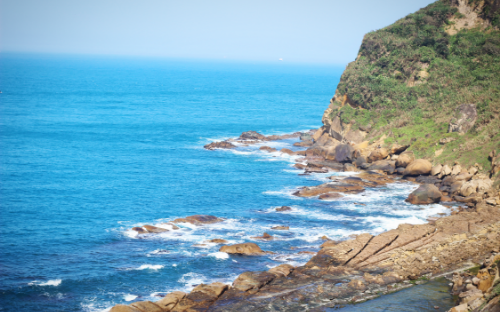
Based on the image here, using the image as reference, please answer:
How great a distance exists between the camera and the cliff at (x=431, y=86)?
6688 cm

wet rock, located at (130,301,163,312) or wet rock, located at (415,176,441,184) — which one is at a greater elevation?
wet rock, located at (415,176,441,184)

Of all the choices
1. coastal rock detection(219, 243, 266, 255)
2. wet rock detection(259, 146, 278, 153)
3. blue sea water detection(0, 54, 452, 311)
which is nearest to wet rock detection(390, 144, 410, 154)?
blue sea water detection(0, 54, 452, 311)

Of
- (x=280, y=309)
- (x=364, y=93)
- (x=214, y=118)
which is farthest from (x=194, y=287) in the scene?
(x=214, y=118)

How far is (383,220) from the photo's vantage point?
5044 centimetres

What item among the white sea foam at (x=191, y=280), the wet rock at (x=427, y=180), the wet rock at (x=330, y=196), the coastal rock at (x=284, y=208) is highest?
the wet rock at (x=427, y=180)

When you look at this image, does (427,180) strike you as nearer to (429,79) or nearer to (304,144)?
(429,79)

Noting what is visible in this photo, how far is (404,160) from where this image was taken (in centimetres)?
6706

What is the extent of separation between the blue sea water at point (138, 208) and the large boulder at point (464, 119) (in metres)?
12.8

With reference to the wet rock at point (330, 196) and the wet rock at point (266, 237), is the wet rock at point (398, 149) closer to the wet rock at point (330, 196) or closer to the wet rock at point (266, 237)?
the wet rock at point (330, 196)

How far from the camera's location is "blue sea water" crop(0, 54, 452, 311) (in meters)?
38.2

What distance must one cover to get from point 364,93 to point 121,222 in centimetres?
5021

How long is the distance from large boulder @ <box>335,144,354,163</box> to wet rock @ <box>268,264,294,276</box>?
126ft

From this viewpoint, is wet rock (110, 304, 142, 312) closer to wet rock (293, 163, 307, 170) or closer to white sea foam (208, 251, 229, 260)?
A: white sea foam (208, 251, 229, 260)

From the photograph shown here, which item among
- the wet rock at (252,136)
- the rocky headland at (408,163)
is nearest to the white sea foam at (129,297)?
the rocky headland at (408,163)
